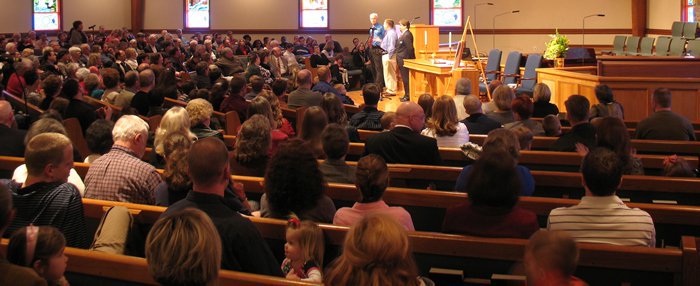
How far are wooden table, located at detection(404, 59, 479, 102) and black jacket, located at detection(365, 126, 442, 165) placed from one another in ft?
19.7

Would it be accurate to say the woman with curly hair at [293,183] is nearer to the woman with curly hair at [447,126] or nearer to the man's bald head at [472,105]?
the woman with curly hair at [447,126]

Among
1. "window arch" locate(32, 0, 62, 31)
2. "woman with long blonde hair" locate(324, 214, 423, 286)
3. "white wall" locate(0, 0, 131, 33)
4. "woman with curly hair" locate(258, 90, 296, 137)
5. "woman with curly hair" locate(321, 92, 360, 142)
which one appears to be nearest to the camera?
"woman with long blonde hair" locate(324, 214, 423, 286)

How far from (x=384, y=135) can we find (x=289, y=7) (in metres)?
15.9

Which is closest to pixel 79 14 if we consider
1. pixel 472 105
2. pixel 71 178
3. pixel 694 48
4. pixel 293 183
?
pixel 694 48

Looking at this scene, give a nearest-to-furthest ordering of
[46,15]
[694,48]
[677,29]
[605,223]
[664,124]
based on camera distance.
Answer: [605,223], [664,124], [694,48], [677,29], [46,15]

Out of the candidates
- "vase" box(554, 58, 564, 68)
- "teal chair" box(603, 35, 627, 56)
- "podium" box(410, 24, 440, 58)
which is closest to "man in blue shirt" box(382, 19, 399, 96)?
"podium" box(410, 24, 440, 58)

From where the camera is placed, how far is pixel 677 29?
1478 cm

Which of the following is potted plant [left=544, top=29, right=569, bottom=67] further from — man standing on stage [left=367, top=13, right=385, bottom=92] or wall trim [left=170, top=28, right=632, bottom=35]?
wall trim [left=170, top=28, right=632, bottom=35]

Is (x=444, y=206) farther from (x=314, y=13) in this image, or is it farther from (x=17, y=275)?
(x=314, y=13)

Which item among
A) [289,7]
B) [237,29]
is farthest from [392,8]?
[237,29]

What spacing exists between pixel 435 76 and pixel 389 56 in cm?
226

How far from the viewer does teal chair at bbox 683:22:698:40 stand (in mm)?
14152

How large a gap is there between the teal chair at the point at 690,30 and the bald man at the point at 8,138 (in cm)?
1195

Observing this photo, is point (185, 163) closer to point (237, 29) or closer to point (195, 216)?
point (195, 216)
